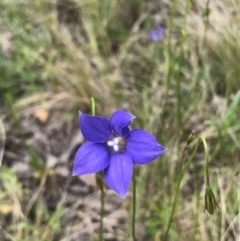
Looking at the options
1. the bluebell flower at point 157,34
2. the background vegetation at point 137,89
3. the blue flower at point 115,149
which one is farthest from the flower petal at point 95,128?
the bluebell flower at point 157,34

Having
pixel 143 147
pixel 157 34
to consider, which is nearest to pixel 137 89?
pixel 157 34

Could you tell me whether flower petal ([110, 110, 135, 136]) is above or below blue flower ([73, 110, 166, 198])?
above

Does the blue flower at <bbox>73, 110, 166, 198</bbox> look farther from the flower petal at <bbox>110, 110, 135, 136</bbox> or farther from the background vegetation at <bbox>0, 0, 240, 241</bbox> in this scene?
the background vegetation at <bbox>0, 0, 240, 241</bbox>

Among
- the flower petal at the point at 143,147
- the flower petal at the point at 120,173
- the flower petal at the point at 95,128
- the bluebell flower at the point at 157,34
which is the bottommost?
the flower petal at the point at 120,173

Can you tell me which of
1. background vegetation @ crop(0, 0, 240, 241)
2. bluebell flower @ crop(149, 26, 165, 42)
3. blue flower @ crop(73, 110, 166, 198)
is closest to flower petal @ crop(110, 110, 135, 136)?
blue flower @ crop(73, 110, 166, 198)

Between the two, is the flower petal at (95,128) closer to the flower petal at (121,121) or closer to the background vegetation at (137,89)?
the flower petal at (121,121)

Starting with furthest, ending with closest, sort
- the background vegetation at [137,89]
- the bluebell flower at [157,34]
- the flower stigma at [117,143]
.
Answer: the bluebell flower at [157,34] < the background vegetation at [137,89] < the flower stigma at [117,143]

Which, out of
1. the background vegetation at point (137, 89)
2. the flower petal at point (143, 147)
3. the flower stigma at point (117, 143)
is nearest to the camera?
the flower petal at point (143, 147)
